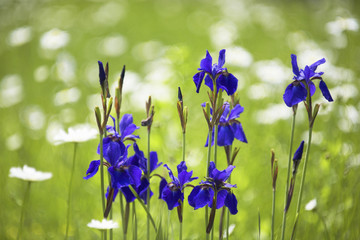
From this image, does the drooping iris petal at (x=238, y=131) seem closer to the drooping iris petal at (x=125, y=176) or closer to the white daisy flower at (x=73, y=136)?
the drooping iris petal at (x=125, y=176)

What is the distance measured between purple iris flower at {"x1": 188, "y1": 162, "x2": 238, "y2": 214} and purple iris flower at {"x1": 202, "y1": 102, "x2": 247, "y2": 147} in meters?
0.15

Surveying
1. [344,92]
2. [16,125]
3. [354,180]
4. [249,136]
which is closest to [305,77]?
[354,180]

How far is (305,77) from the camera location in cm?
126

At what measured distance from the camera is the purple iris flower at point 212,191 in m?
1.19

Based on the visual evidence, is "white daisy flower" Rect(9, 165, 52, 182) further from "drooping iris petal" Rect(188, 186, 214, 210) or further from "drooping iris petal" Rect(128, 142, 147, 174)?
"drooping iris petal" Rect(188, 186, 214, 210)

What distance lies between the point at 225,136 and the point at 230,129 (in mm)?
39

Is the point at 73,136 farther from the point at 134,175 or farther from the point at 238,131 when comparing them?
the point at 238,131

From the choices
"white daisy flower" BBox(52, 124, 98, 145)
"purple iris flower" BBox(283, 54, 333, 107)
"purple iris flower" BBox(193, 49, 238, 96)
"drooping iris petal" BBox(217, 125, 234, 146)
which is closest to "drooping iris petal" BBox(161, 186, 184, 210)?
"drooping iris petal" BBox(217, 125, 234, 146)

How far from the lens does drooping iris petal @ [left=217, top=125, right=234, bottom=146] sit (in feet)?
4.39

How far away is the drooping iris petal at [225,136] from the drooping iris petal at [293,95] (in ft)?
0.77

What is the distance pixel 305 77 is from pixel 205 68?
1.10 ft

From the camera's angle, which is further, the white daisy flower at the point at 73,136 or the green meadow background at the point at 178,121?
the green meadow background at the point at 178,121

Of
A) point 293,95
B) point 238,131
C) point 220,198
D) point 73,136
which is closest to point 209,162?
point 220,198

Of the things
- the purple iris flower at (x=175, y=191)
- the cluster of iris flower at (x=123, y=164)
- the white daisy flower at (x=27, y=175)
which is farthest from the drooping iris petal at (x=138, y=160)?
the white daisy flower at (x=27, y=175)
